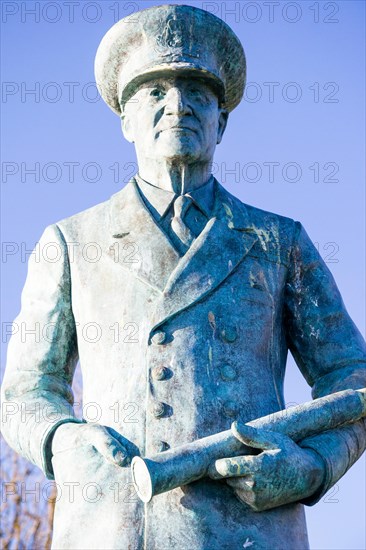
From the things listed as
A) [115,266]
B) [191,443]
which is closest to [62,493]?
[191,443]

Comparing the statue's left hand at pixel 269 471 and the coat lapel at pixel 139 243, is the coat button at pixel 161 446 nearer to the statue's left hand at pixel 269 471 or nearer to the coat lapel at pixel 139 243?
the statue's left hand at pixel 269 471

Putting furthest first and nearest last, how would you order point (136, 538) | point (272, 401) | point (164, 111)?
1. point (164, 111)
2. point (272, 401)
3. point (136, 538)

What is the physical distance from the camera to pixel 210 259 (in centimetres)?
803

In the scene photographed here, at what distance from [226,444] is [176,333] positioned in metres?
0.83

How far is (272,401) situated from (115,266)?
48.5 inches

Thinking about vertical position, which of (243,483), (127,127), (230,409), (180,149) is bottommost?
(243,483)

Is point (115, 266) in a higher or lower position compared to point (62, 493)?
higher

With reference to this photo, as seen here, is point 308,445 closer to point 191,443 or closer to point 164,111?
point 191,443

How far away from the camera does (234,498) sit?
7.34 m

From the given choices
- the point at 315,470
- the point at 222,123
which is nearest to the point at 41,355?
the point at 315,470

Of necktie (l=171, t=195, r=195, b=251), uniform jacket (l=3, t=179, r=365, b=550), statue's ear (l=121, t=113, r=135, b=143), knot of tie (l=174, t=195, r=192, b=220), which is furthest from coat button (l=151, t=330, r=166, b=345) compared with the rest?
statue's ear (l=121, t=113, r=135, b=143)

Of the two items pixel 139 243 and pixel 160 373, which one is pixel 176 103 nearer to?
pixel 139 243

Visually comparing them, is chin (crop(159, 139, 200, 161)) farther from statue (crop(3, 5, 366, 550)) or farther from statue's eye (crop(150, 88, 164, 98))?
statue's eye (crop(150, 88, 164, 98))

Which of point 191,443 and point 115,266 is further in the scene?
point 115,266
